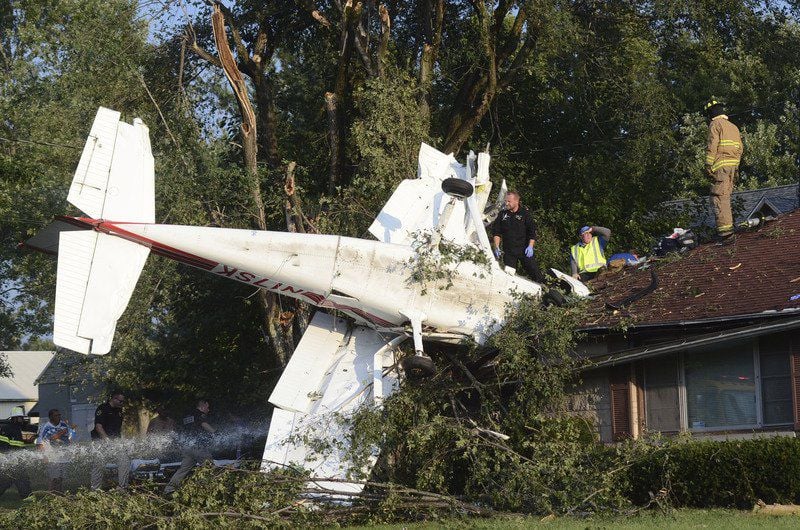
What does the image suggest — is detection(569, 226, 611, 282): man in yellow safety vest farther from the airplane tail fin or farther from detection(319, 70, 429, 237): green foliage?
the airplane tail fin

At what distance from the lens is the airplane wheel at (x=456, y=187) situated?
41.5 feet

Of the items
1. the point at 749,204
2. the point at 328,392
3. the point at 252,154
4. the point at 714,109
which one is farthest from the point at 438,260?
the point at 749,204

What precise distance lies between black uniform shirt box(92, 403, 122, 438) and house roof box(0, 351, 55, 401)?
1833 inches

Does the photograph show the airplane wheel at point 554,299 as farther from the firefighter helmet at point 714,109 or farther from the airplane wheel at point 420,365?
the firefighter helmet at point 714,109

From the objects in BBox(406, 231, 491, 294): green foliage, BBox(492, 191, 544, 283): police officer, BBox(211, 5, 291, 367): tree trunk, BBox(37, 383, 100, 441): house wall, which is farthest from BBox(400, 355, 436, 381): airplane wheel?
BBox(37, 383, 100, 441): house wall

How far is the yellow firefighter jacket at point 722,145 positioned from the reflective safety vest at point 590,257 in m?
2.22

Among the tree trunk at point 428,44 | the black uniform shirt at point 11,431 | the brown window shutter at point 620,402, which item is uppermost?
the tree trunk at point 428,44

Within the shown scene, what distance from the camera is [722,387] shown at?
12422 mm

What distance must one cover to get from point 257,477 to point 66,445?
24.3 ft

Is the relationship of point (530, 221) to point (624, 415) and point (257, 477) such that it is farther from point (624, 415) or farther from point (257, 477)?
point (257, 477)

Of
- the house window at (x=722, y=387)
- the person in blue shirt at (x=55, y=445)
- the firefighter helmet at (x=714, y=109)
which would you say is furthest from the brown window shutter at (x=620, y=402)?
the person in blue shirt at (x=55, y=445)

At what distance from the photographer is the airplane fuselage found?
12.4 meters

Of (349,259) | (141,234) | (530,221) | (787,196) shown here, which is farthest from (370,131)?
(787,196)

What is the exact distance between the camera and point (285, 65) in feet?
115
